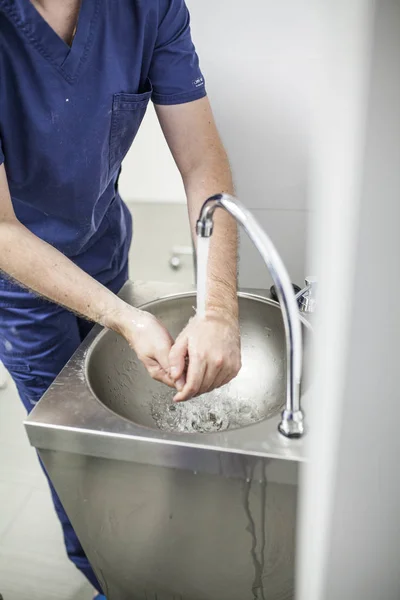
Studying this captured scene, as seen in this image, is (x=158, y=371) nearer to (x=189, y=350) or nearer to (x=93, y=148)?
(x=189, y=350)

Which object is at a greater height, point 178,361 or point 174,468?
point 178,361

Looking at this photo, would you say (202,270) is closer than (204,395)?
Yes

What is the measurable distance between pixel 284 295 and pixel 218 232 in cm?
35

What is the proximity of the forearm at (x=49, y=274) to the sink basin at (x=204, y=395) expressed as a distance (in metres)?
0.14

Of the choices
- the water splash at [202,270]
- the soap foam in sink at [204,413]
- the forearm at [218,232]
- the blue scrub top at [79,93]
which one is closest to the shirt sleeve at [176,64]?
the blue scrub top at [79,93]

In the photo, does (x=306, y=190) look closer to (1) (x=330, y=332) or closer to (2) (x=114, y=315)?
(2) (x=114, y=315)

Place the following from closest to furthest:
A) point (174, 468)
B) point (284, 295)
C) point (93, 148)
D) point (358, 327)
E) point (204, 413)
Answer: point (358, 327), point (284, 295), point (174, 468), point (93, 148), point (204, 413)

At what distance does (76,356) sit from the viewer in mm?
955

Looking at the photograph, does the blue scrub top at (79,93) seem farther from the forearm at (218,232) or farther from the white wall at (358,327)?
the white wall at (358,327)

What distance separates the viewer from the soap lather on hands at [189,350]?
0.81 m

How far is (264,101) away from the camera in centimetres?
111

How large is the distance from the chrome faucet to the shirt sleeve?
0.38 meters

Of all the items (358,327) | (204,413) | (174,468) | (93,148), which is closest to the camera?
(358,327)

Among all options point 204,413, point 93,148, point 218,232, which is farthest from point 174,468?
point 93,148
